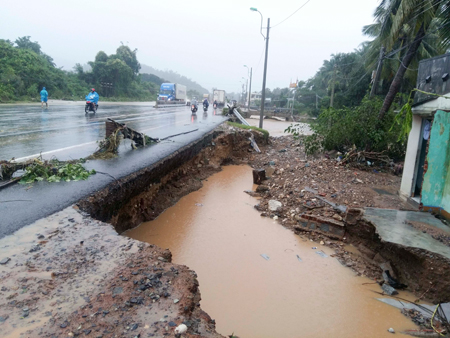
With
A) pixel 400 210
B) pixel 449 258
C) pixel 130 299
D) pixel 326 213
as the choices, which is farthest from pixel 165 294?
pixel 400 210

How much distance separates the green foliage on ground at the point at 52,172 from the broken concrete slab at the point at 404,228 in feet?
17.2

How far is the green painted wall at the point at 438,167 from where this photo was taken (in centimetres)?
602

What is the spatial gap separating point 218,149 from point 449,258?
9.39 metres

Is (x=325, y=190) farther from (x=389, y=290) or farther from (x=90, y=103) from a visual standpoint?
(x=90, y=103)

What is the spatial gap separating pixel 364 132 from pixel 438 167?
15.1ft

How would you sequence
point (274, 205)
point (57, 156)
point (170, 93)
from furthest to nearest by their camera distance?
point (170, 93) < point (274, 205) < point (57, 156)

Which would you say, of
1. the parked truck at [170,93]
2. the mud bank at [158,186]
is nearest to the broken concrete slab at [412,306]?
the mud bank at [158,186]

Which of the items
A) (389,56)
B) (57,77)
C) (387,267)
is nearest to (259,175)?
(387,267)

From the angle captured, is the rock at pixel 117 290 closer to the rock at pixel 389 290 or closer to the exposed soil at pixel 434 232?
the rock at pixel 389 290

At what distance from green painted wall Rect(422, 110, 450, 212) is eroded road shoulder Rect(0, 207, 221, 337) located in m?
5.54

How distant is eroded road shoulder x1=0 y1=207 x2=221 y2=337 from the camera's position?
7.17ft

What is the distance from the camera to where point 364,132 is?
1060 centimetres

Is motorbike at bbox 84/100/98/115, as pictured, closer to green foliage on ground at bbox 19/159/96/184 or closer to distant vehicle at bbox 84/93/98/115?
distant vehicle at bbox 84/93/98/115

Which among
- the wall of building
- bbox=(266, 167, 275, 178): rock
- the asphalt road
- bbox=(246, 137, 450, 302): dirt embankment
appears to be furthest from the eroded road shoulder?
bbox=(266, 167, 275, 178): rock
